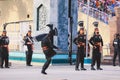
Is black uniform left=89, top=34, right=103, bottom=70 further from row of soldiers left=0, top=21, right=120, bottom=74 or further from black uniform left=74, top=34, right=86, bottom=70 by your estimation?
black uniform left=74, top=34, right=86, bottom=70

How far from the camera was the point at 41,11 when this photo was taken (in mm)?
24094

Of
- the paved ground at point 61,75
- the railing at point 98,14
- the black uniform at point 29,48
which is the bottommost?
the paved ground at point 61,75

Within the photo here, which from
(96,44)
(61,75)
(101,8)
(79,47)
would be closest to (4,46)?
(79,47)

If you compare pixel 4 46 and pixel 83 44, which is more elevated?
pixel 83 44

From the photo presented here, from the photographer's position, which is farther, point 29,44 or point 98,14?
point 98,14

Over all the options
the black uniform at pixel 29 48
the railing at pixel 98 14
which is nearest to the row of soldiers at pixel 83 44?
the black uniform at pixel 29 48

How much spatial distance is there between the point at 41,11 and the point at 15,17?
56.6 ft

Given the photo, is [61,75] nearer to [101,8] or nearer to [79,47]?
[79,47]

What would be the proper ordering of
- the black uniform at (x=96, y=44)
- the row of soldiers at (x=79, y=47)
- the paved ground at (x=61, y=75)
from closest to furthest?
the paved ground at (x=61, y=75) → the row of soldiers at (x=79, y=47) → the black uniform at (x=96, y=44)

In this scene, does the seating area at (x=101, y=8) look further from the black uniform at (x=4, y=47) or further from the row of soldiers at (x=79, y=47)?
the black uniform at (x=4, y=47)

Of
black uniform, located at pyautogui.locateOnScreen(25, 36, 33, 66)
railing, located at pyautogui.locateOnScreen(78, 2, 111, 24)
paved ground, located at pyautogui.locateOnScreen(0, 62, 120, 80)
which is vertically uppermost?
railing, located at pyautogui.locateOnScreen(78, 2, 111, 24)

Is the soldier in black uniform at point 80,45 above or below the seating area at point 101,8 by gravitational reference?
below

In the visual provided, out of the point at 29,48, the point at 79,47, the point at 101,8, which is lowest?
the point at 29,48

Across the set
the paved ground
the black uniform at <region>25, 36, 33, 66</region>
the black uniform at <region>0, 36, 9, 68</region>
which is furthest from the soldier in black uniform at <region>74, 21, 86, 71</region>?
the black uniform at <region>25, 36, 33, 66</region>
